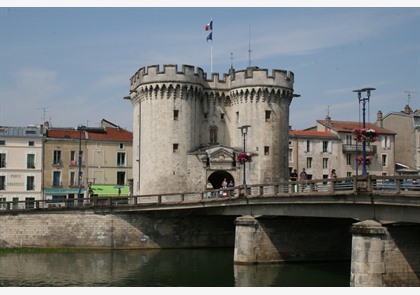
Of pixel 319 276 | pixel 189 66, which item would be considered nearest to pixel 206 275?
pixel 319 276

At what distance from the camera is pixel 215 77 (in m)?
57.2

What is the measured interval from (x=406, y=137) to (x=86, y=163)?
122 ft

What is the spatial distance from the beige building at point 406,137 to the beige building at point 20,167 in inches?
1562

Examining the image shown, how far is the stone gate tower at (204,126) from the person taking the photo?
2120 inches

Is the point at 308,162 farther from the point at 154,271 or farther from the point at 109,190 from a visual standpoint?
the point at 154,271

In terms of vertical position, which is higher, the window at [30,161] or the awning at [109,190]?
the window at [30,161]

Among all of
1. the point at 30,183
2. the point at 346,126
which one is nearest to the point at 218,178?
the point at 30,183

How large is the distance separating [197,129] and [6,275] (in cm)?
2467

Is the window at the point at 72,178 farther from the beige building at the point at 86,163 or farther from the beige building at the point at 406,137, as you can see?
the beige building at the point at 406,137

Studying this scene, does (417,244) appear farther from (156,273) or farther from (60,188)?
(60,188)

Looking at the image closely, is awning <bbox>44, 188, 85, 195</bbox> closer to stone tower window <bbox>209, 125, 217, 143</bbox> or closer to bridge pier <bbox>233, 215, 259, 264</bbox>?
stone tower window <bbox>209, 125, 217, 143</bbox>

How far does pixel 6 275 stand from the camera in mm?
34219

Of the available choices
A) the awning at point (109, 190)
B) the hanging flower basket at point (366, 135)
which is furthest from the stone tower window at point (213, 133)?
the hanging flower basket at point (366, 135)

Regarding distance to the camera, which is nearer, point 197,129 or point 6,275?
point 6,275
